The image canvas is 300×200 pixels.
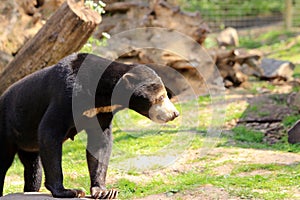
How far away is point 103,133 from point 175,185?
102 cm

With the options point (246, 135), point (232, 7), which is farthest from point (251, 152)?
point (232, 7)

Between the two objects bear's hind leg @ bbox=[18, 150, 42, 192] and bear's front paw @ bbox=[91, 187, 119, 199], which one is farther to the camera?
bear's hind leg @ bbox=[18, 150, 42, 192]

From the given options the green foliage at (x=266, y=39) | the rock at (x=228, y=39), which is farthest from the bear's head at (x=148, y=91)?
the green foliage at (x=266, y=39)

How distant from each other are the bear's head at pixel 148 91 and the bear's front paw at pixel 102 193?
80cm

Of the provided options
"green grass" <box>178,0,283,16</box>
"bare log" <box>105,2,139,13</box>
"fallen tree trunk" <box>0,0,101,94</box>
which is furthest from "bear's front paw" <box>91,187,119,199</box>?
"green grass" <box>178,0,283,16</box>

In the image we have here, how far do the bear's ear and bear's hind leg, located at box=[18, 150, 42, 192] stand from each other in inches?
51.6

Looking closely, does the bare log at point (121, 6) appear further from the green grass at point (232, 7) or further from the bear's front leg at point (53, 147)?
the green grass at point (232, 7)

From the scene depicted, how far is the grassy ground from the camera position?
19.1ft

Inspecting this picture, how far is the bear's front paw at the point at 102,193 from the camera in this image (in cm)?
546

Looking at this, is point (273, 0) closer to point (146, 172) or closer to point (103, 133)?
point (146, 172)

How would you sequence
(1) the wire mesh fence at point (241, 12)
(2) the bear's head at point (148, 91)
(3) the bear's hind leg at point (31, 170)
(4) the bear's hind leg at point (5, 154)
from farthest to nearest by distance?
1. (1) the wire mesh fence at point (241, 12)
2. (3) the bear's hind leg at point (31, 170)
3. (4) the bear's hind leg at point (5, 154)
4. (2) the bear's head at point (148, 91)

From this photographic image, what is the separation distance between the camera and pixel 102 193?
5480mm

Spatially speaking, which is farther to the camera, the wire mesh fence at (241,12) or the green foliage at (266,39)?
the wire mesh fence at (241,12)

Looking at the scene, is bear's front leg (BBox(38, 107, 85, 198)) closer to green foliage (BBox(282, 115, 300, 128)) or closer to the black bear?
the black bear
